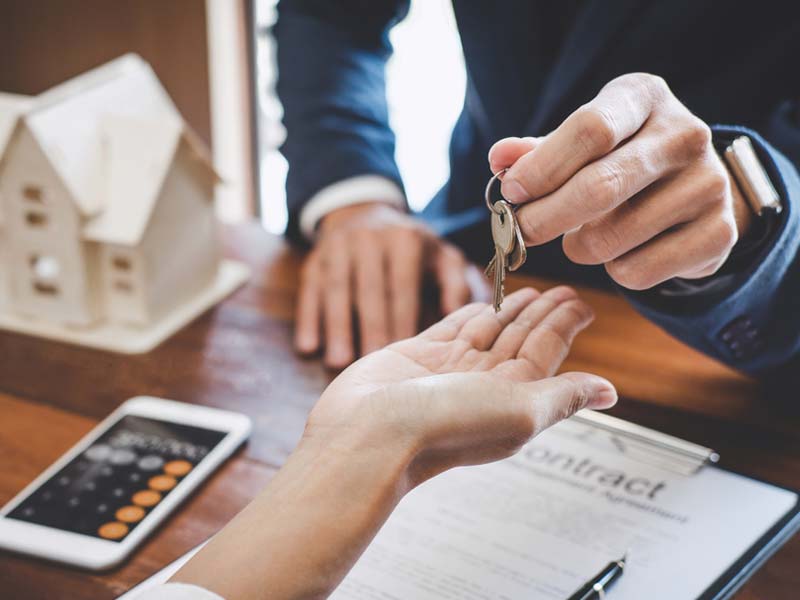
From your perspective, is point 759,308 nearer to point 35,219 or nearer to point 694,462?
point 694,462

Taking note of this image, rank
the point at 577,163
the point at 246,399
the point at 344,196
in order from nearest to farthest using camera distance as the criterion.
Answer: the point at 577,163
the point at 246,399
the point at 344,196

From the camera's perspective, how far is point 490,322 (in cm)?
83

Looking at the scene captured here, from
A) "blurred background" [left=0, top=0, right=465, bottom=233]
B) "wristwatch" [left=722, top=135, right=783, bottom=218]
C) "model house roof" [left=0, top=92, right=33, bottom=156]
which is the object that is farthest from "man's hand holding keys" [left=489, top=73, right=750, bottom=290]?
"blurred background" [left=0, top=0, right=465, bottom=233]

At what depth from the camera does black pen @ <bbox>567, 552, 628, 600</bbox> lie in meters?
0.67

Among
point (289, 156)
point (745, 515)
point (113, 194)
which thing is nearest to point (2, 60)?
point (289, 156)

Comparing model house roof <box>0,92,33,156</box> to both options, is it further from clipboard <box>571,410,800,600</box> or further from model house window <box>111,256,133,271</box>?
clipboard <box>571,410,800,600</box>

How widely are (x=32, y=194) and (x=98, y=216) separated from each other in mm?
95

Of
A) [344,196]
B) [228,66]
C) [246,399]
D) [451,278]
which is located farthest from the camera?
[228,66]

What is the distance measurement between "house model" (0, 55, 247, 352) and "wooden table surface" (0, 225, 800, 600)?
53mm

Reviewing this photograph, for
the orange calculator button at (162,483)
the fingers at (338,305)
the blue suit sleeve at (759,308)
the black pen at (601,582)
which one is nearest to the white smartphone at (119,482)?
the orange calculator button at (162,483)

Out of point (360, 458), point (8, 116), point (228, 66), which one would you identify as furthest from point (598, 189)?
point (228, 66)

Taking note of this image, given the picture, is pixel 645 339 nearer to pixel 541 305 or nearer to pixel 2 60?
pixel 541 305

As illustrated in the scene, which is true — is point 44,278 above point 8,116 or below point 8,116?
below

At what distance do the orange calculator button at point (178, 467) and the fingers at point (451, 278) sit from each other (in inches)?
18.2
